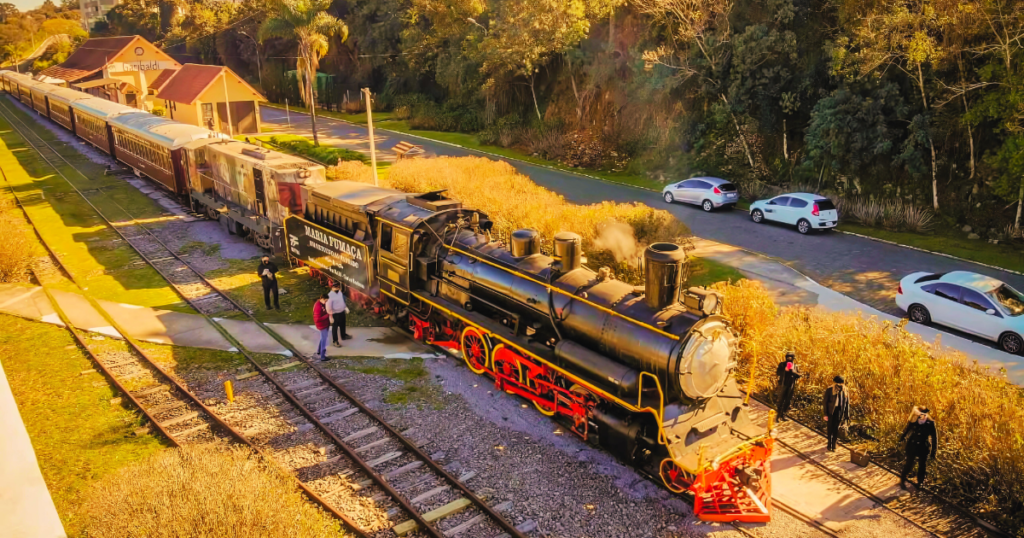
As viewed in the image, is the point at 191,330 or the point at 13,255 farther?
the point at 13,255

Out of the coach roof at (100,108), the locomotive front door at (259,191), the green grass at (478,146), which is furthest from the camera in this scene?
the coach roof at (100,108)

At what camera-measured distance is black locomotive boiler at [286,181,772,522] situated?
9633 mm

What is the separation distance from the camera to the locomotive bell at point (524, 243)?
12453 millimetres

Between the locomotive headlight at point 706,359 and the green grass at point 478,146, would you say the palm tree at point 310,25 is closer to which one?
the green grass at point 478,146

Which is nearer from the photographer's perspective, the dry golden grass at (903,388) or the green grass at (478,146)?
the dry golden grass at (903,388)

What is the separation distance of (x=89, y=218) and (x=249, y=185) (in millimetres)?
10093

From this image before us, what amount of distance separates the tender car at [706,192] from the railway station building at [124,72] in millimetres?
45976

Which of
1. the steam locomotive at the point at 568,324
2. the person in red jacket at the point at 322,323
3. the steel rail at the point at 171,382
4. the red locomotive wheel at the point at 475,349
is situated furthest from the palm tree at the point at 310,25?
the red locomotive wheel at the point at 475,349

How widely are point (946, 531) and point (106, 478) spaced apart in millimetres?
12275

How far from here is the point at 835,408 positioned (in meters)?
11.0

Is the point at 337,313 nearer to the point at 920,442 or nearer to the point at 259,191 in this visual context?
the point at 259,191

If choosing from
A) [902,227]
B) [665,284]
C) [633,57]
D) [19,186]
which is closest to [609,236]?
[665,284]

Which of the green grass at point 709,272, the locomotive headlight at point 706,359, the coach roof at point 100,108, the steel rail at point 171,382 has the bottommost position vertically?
the steel rail at point 171,382

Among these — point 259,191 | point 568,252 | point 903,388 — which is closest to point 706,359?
point 568,252
